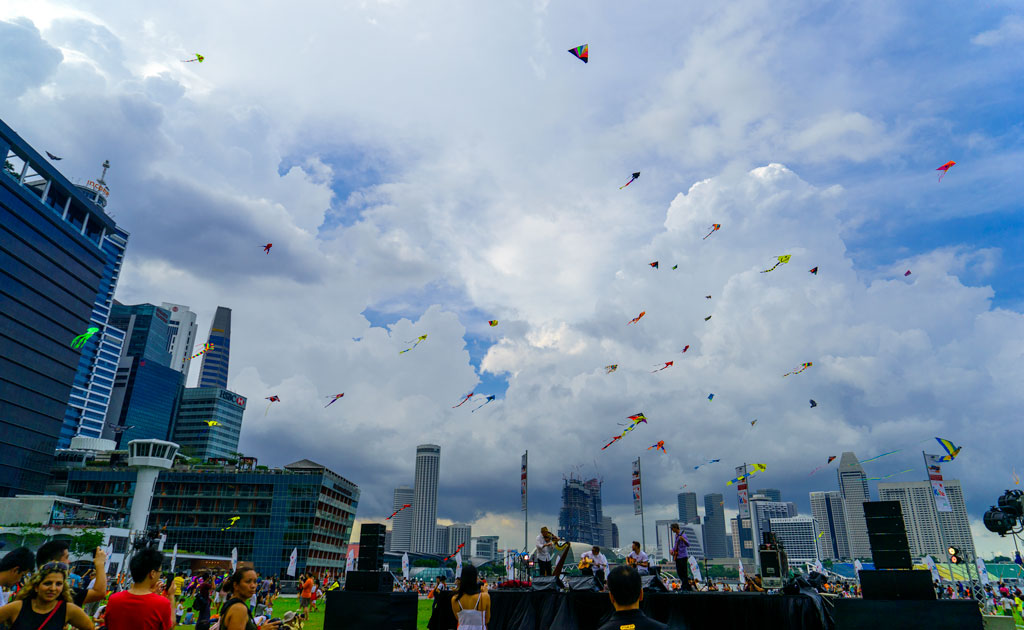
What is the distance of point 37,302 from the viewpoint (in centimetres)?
10512

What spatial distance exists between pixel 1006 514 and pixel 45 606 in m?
28.9

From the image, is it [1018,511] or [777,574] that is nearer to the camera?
[777,574]

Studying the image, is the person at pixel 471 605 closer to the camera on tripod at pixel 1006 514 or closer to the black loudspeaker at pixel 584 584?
the black loudspeaker at pixel 584 584

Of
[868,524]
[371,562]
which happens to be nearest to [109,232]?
[371,562]

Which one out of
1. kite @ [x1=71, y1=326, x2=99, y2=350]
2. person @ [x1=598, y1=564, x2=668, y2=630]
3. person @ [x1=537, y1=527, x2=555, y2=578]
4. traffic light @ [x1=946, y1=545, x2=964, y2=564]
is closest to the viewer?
person @ [x1=598, y1=564, x2=668, y2=630]

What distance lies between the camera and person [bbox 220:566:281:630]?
5.65 meters

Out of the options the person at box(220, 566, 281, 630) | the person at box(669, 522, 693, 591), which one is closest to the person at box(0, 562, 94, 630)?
the person at box(220, 566, 281, 630)

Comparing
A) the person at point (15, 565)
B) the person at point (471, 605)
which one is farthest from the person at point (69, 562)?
the person at point (471, 605)

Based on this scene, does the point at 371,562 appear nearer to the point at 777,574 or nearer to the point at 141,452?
the point at 777,574

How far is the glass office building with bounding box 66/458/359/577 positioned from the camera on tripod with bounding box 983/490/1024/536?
332 ft

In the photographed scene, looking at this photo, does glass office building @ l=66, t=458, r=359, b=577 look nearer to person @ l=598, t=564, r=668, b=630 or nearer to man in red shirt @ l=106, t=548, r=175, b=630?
man in red shirt @ l=106, t=548, r=175, b=630

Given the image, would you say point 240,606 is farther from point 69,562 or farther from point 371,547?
point 371,547

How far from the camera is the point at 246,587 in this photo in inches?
231

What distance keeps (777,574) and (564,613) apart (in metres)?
7.51
